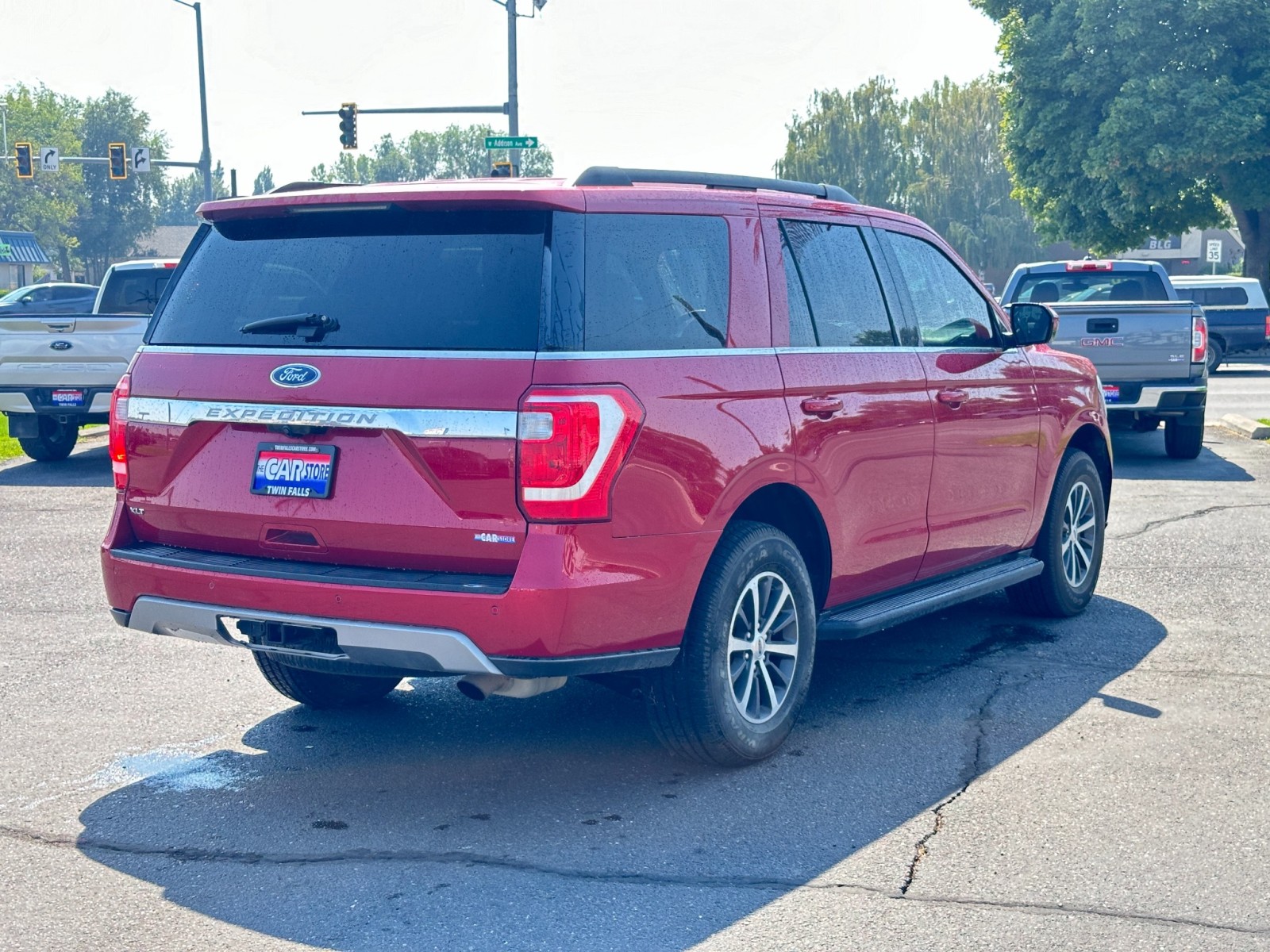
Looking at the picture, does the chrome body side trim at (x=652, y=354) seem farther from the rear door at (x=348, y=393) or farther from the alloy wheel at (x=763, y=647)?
the alloy wheel at (x=763, y=647)

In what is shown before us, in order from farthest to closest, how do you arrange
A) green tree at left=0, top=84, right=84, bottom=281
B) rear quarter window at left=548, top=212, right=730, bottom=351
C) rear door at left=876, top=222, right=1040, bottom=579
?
1. green tree at left=0, top=84, right=84, bottom=281
2. rear door at left=876, top=222, right=1040, bottom=579
3. rear quarter window at left=548, top=212, right=730, bottom=351

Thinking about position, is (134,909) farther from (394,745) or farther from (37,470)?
(37,470)

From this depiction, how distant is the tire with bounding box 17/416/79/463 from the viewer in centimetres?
1497

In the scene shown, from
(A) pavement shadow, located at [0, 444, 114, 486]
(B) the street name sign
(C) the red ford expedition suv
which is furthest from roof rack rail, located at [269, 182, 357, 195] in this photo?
(B) the street name sign

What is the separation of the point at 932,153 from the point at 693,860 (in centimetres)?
7481

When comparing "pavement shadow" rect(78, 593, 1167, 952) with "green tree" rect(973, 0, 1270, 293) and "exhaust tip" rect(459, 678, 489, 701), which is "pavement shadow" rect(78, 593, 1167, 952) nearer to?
"exhaust tip" rect(459, 678, 489, 701)

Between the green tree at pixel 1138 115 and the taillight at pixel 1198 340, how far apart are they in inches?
753

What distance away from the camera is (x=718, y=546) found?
497cm

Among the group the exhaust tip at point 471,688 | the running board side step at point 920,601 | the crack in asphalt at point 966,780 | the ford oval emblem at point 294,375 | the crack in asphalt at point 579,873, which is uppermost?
the ford oval emblem at point 294,375

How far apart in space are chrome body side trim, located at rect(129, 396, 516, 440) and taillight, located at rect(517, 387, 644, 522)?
2.9 inches

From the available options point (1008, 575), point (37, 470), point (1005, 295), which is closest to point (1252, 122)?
Answer: point (1005, 295)

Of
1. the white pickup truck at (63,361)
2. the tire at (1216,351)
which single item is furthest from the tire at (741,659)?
the tire at (1216,351)

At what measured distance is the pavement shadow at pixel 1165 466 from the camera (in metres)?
13.3

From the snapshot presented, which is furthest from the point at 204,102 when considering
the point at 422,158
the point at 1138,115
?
the point at 422,158
